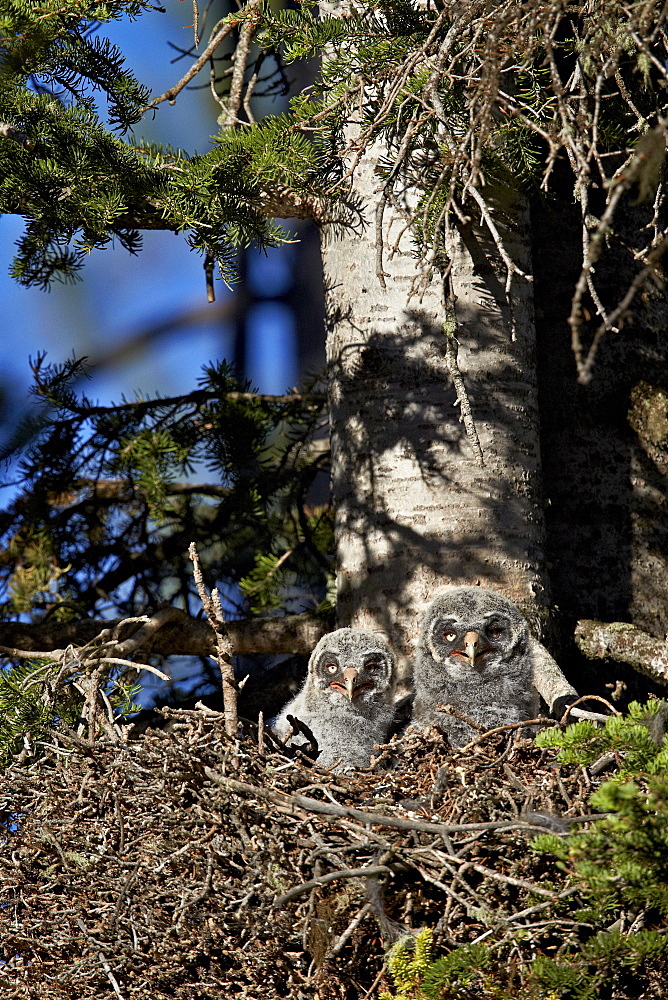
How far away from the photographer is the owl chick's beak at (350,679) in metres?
2.92

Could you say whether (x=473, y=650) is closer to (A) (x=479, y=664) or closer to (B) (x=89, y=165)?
(A) (x=479, y=664)

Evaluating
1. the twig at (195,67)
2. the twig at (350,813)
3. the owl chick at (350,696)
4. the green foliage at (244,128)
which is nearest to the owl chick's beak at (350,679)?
the owl chick at (350,696)

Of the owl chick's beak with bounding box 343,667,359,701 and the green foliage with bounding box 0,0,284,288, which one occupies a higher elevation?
the green foliage with bounding box 0,0,284,288

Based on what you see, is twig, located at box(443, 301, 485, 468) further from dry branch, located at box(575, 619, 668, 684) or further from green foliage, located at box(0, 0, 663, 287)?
dry branch, located at box(575, 619, 668, 684)

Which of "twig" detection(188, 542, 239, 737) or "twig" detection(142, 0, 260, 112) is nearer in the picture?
"twig" detection(188, 542, 239, 737)

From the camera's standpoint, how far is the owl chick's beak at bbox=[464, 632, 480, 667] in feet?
9.19

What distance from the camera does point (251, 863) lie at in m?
1.84

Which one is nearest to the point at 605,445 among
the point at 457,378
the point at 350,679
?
the point at 350,679

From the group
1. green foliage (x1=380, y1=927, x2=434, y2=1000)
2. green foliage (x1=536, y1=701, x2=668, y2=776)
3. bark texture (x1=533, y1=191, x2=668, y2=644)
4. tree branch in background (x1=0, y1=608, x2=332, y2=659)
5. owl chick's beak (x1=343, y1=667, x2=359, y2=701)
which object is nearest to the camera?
green foliage (x1=536, y1=701, x2=668, y2=776)

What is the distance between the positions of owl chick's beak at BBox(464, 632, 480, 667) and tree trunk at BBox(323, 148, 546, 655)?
195mm

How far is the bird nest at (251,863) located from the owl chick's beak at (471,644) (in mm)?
590

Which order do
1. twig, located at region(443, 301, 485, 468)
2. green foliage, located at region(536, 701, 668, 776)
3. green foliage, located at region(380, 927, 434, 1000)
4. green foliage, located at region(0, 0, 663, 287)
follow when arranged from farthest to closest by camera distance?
green foliage, located at region(0, 0, 663, 287) < twig, located at region(443, 301, 485, 468) < green foliage, located at region(380, 927, 434, 1000) < green foliage, located at region(536, 701, 668, 776)

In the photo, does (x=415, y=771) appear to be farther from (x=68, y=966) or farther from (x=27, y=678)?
(x=27, y=678)

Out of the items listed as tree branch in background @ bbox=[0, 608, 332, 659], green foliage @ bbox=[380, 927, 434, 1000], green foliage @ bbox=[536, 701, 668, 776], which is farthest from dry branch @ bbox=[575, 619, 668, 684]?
green foliage @ bbox=[380, 927, 434, 1000]
